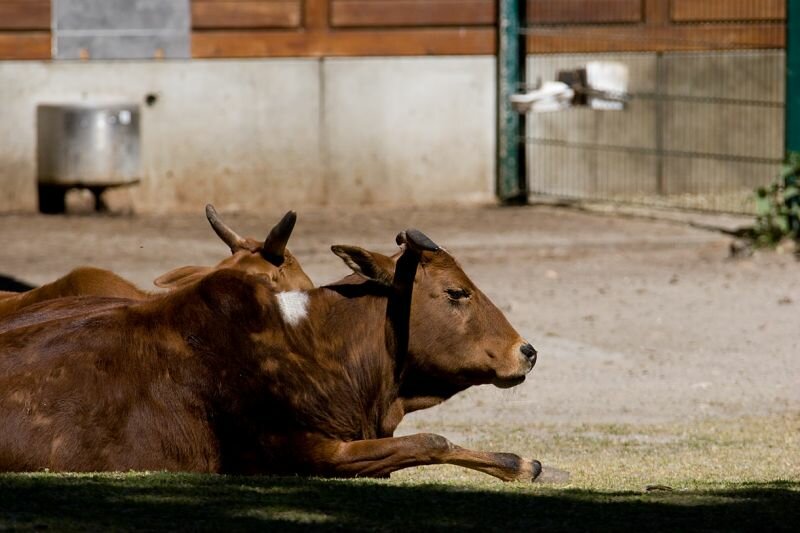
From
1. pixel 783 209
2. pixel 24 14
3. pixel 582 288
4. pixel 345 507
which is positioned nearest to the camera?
pixel 345 507

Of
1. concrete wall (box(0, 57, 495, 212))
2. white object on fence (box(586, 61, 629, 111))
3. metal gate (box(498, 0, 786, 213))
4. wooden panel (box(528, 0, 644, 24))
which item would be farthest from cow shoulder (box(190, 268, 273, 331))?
wooden panel (box(528, 0, 644, 24))

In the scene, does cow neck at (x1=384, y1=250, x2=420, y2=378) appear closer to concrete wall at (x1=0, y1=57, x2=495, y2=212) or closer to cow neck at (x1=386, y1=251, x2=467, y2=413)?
cow neck at (x1=386, y1=251, x2=467, y2=413)

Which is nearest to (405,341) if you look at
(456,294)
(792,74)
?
(456,294)

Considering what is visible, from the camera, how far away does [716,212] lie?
55.5ft

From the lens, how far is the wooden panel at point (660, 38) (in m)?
17.9

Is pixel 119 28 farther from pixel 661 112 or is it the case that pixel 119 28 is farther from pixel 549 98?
pixel 661 112

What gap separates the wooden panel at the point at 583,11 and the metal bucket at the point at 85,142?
429 cm

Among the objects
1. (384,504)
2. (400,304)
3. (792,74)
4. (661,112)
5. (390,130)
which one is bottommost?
(384,504)

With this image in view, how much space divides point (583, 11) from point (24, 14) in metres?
5.70

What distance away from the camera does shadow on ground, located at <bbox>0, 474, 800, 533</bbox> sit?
15.7ft

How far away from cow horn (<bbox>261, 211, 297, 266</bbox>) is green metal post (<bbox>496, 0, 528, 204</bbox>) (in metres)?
9.81

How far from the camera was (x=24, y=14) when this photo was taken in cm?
1681

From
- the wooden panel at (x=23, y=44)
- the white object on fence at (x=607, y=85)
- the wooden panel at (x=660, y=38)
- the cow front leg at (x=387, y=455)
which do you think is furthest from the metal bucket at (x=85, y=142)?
the cow front leg at (x=387, y=455)

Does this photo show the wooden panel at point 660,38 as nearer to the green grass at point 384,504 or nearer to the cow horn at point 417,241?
the cow horn at point 417,241
